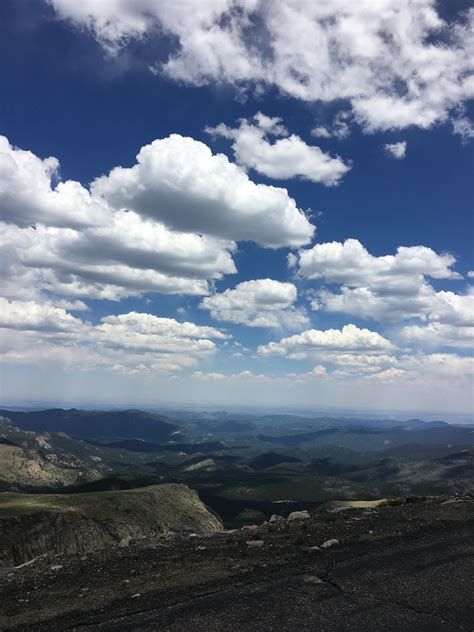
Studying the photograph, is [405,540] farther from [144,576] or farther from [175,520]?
[175,520]

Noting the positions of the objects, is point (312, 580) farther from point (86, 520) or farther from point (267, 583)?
point (86, 520)

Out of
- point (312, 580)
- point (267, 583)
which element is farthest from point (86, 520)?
point (312, 580)

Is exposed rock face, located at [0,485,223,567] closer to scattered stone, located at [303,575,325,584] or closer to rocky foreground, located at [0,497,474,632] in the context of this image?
→ rocky foreground, located at [0,497,474,632]

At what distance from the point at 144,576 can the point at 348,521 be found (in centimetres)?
1162

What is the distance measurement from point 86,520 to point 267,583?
444ft

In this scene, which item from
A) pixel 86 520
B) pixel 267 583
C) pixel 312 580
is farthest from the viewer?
pixel 86 520

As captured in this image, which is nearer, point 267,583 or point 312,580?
point 267,583

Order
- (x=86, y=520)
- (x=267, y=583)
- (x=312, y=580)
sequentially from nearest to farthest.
Answer: (x=267, y=583) → (x=312, y=580) → (x=86, y=520)

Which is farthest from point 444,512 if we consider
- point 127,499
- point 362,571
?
point 127,499

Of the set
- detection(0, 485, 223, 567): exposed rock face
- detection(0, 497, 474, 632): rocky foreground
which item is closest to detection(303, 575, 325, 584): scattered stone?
detection(0, 497, 474, 632): rocky foreground

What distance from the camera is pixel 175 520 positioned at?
160625mm

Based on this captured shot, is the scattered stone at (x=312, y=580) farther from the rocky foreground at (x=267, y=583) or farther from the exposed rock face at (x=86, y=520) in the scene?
the exposed rock face at (x=86, y=520)

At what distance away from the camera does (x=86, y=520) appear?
429ft

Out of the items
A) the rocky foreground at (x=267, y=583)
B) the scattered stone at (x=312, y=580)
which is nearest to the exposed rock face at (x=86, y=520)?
the rocky foreground at (x=267, y=583)
